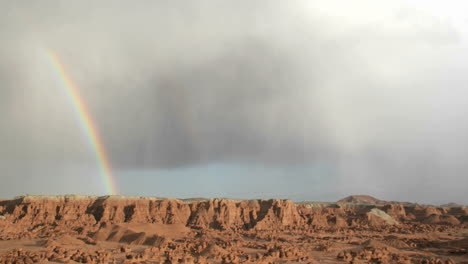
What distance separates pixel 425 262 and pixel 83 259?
2899 centimetres

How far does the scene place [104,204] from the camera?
88.8 metres

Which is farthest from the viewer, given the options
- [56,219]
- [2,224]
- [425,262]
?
[56,219]

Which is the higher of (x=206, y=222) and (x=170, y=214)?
(x=170, y=214)

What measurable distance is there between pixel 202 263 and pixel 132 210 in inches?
2473

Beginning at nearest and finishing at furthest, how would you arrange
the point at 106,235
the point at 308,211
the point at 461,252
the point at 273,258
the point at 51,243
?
the point at 273,258 < the point at 461,252 < the point at 51,243 < the point at 106,235 < the point at 308,211

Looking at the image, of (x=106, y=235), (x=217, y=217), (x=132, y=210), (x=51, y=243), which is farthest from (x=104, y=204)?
(x=51, y=243)

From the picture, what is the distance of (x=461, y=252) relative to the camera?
41625 millimetres

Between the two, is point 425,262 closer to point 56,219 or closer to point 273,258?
point 273,258

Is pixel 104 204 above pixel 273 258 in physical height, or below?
above

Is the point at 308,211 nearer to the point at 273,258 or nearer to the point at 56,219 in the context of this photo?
the point at 56,219

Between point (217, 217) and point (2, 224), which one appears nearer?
point (2, 224)

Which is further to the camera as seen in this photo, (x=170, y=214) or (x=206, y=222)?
(x=170, y=214)

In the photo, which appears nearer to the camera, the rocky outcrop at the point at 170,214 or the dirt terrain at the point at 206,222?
the dirt terrain at the point at 206,222

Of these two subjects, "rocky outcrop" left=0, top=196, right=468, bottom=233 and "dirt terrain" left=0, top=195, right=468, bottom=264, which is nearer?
"dirt terrain" left=0, top=195, right=468, bottom=264
